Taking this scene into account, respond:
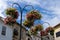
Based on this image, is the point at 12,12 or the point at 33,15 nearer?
the point at 33,15

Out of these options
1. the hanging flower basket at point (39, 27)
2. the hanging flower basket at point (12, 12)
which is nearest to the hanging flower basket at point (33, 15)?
the hanging flower basket at point (12, 12)

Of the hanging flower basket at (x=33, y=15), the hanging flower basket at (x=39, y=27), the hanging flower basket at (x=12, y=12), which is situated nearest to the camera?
the hanging flower basket at (x=33, y=15)

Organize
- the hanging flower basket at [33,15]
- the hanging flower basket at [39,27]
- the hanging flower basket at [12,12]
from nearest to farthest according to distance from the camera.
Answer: the hanging flower basket at [33,15], the hanging flower basket at [12,12], the hanging flower basket at [39,27]

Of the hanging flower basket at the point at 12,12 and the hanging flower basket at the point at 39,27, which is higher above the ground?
the hanging flower basket at the point at 12,12

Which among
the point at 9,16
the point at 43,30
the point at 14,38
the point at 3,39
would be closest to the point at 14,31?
the point at 14,38

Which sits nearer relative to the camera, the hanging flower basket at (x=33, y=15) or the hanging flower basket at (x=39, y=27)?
the hanging flower basket at (x=33, y=15)

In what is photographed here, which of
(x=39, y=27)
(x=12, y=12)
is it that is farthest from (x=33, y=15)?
(x=39, y=27)

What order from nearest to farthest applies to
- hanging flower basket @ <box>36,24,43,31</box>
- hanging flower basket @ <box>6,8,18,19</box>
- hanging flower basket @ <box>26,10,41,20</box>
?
hanging flower basket @ <box>26,10,41,20</box> → hanging flower basket @ <box>6,8,18,19</box> → hanging flower basket @ <box>36,24,43,31</box>

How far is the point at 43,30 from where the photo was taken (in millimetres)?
19641

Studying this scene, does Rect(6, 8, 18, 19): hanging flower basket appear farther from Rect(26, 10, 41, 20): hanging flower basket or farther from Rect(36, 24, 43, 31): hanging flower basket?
Rect(36, 24, 43, 31): hanging flower basket

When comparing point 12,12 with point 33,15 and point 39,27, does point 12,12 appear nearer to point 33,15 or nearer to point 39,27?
point 33,15

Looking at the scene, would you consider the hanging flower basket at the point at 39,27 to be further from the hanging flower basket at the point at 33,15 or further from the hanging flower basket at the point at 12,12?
the hanging flower basket at the point at 12,12

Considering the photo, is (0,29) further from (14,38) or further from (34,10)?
(34,10)

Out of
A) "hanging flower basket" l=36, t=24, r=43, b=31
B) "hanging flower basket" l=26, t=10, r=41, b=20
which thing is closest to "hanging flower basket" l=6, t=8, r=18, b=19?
"hanging flower basket" l=26, t=10, r=41, b=20
